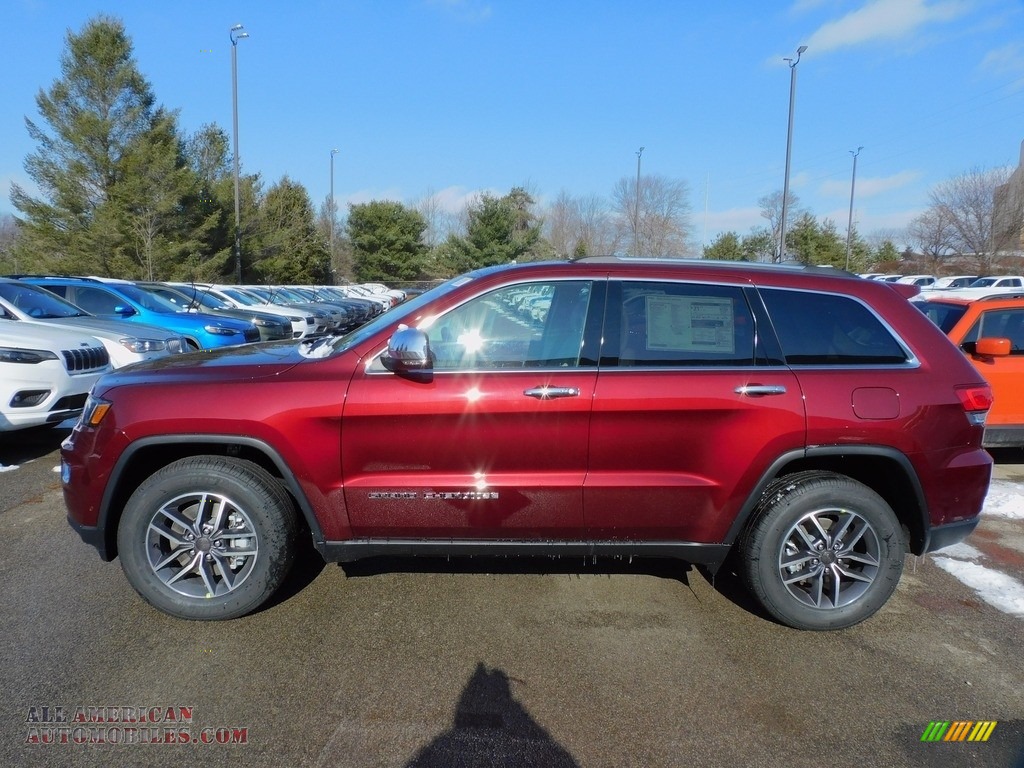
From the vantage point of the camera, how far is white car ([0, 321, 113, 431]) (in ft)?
20.6

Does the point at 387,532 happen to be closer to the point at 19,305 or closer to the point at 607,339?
the point at 607,339

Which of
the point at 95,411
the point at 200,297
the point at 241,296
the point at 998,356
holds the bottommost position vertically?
the point at 95,411

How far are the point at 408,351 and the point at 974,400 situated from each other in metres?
2.76

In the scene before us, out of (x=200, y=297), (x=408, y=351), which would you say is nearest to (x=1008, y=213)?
(x=200, y=297)

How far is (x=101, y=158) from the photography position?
31172mm

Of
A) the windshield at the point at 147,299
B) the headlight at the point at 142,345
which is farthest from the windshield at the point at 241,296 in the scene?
the headlight at the point at 142,345

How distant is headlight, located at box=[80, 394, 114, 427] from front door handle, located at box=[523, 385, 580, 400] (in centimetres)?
202

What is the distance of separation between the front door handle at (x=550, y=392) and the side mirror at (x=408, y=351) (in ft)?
1.63

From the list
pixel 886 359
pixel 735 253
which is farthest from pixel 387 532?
pixel 735 253

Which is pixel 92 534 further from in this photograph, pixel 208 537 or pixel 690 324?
pixel 690 324

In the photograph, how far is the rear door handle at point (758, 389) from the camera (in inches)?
131

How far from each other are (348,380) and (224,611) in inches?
51.7

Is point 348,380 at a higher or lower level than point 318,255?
lower

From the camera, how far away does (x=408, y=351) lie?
310 cm
